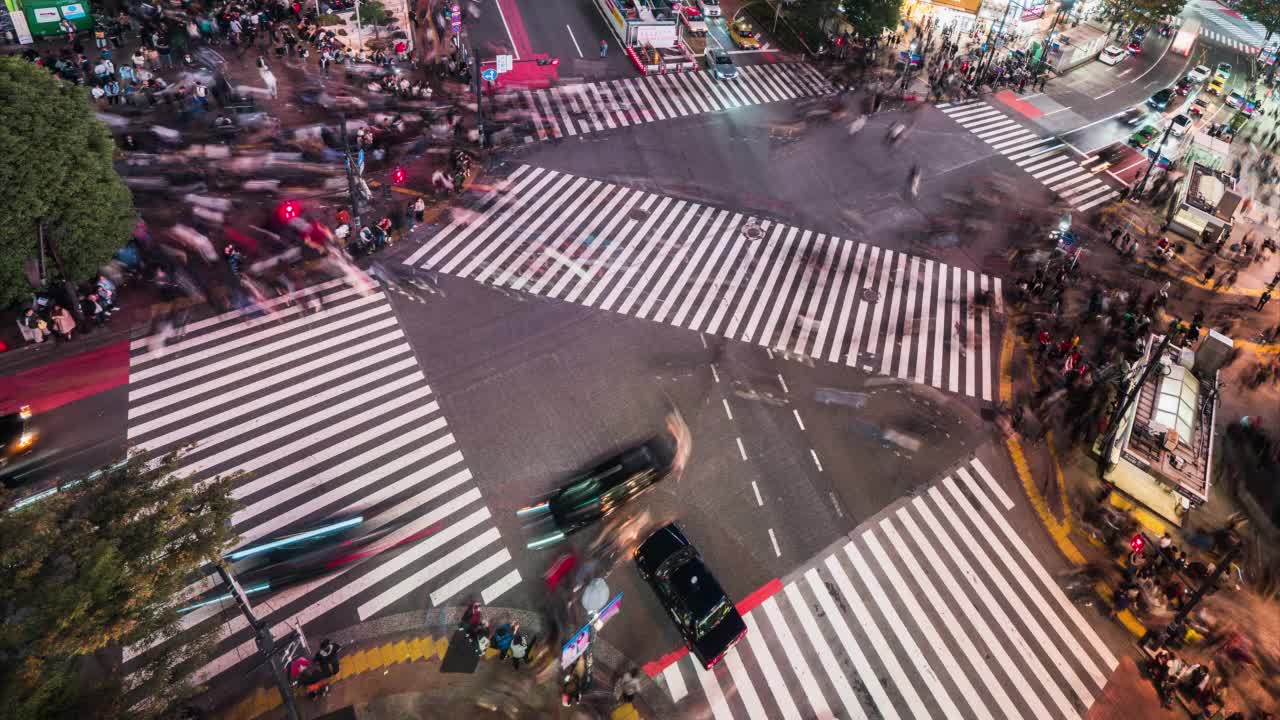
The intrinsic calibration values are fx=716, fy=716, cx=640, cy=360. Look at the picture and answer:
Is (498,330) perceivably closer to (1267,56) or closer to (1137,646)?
(1137,646)

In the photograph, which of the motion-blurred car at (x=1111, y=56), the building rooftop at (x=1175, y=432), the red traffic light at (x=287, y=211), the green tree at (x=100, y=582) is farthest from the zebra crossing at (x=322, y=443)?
the motion-blurred car at (x=1111, y=56)

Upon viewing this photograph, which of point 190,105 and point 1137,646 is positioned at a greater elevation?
point 190,105

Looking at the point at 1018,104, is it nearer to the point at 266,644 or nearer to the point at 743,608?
the point at 743,608

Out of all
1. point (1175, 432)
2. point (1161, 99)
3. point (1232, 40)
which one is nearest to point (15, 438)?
point (1175, 432)

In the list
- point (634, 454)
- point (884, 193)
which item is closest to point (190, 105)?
point (634, 454)

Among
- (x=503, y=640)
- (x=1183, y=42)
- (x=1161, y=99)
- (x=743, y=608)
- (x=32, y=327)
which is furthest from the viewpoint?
(x=1183, y=42)

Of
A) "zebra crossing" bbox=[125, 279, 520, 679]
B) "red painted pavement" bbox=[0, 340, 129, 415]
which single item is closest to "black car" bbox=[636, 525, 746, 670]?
"zebra crossing" bbox=[125, 279, 520, 679]

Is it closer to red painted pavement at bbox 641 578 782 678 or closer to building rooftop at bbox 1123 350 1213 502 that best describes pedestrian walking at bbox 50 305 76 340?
red painted pavement at bbox 641 578 782 678
